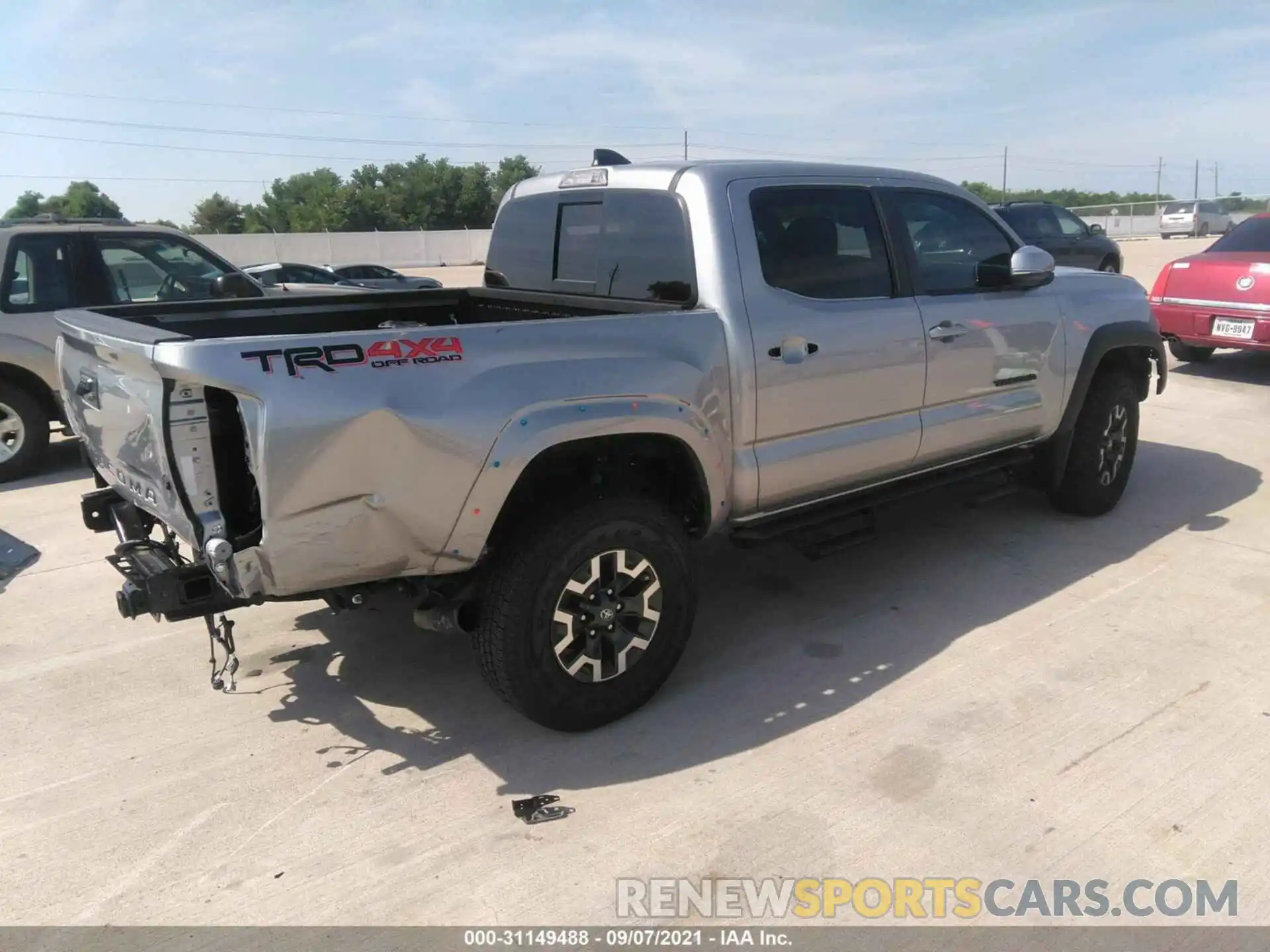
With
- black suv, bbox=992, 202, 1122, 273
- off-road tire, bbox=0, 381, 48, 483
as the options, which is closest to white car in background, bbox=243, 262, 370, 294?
off-road tire, bbox=0, 381, 48, 483

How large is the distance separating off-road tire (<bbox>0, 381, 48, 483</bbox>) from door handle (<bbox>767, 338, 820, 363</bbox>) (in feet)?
19.7

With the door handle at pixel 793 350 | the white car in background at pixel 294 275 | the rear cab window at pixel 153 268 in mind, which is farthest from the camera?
the white car in background at pixel 294 275

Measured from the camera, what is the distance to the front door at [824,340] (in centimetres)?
379

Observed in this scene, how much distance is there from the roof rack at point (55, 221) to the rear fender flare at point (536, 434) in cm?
599

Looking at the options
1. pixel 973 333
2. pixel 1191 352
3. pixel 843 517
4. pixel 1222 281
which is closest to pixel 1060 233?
pixel 1191 352

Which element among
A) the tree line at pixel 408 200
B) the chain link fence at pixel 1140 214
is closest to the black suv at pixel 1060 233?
the chain link fence at pixel 1140 214

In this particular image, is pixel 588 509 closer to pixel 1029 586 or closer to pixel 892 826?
pixel 892 826

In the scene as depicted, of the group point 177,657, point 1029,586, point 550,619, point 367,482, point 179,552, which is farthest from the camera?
point 1029,586

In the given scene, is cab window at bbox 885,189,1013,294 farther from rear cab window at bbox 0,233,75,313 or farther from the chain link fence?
the chain link fence

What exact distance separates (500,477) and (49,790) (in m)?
1.87

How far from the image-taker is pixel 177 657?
4.12 meters

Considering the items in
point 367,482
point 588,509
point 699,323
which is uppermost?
point 699,323

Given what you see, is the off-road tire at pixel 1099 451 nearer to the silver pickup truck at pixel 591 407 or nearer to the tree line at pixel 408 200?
the silver pickup truck at pixel 591 407

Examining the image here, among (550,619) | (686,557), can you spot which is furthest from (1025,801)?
(550,619)
